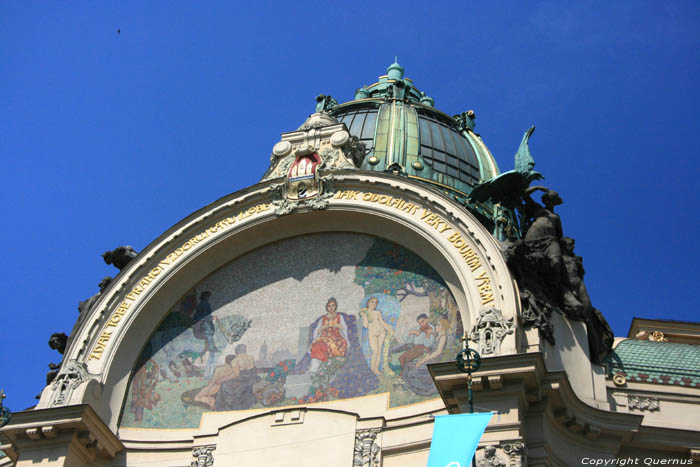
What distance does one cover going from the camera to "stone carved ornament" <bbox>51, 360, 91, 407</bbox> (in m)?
14.9

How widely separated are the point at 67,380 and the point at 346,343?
395 centimetres

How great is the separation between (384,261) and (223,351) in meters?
2.71

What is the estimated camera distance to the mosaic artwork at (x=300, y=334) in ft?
48.6

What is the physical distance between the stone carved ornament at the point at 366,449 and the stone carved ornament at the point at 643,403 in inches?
130

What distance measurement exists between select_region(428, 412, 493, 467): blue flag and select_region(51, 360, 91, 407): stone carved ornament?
589cm

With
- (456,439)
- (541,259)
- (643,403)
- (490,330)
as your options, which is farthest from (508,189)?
(456,439)

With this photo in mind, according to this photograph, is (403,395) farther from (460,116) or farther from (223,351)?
(460,116)

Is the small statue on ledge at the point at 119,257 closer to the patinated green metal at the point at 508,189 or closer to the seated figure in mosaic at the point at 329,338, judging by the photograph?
the seated figure in mosaic at the point at 329,338

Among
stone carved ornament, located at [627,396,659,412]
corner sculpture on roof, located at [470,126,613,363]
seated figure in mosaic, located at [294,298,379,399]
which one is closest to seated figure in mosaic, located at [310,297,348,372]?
seated figure in mosaic, located at [294,298,379,399]

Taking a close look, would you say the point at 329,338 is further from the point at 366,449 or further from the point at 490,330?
the point at 490,330

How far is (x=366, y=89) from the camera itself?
999 inches

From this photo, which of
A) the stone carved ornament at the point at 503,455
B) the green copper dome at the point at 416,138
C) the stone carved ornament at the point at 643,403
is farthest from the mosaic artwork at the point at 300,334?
the green copper dome at the point at 416,138

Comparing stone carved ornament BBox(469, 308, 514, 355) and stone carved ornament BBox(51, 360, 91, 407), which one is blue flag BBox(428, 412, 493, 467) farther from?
stone carved ornament BBox(51, 360, 91, 407)

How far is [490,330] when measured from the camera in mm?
13641
